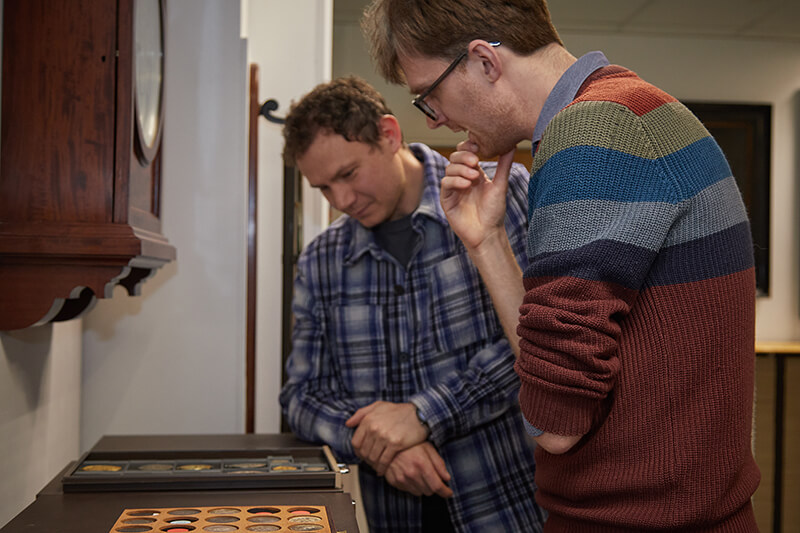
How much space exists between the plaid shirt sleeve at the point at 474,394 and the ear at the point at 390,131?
1.24 ft

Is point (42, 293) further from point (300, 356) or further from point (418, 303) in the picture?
point (418, 303)

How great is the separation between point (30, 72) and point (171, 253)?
42 cm

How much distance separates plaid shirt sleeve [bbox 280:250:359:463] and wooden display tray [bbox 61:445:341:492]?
227mm

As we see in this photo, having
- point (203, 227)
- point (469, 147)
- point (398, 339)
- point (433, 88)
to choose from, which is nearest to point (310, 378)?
point (398, 339)

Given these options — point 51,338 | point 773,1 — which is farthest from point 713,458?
point 773,1

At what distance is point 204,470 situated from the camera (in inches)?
45.3

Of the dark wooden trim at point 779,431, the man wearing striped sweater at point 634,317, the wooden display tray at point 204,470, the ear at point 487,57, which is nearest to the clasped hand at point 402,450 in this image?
the wooden display tray at point 204,470

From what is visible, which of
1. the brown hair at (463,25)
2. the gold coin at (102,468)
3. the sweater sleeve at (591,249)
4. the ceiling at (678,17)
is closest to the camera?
the sweater sleeve at (591,249)

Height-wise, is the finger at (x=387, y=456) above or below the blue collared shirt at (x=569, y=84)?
below

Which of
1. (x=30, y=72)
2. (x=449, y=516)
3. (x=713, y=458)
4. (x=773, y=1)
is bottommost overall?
(x=449, y=516)

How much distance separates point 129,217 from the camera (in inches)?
43.9

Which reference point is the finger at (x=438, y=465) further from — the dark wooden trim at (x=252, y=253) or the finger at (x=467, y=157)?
the dark wooden trim at (x=252, y=253)

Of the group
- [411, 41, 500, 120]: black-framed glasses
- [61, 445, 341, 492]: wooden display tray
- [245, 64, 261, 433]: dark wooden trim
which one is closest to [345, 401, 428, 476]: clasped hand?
[61, 445, 341, 492]: wooden display tray

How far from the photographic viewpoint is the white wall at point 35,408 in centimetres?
125
